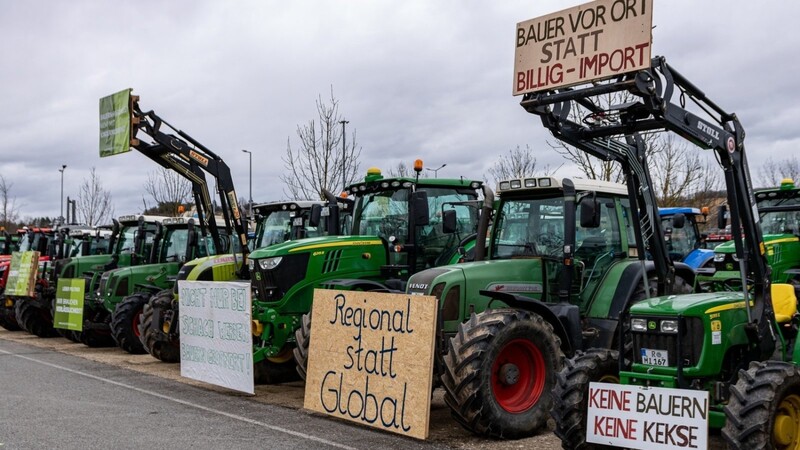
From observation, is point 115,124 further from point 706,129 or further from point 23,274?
point 706,129

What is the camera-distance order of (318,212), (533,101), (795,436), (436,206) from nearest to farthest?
(795,436), (533,101), (436,206), (318,212)

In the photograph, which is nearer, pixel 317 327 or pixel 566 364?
pixel 566 364

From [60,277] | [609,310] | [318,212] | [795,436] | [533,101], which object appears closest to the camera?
[795,436]

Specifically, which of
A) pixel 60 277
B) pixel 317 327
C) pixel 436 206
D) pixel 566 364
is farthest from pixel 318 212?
pixel 60 277

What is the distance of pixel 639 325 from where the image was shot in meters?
6.70

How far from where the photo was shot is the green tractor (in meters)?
7.62

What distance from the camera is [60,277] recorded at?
17.8 m

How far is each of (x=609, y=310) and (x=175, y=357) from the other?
26.0 ft

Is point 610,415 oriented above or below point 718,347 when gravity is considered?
below

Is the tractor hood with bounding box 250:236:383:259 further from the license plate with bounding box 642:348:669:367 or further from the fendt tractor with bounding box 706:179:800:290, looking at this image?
the license plate with bounding box 642:348:669:367

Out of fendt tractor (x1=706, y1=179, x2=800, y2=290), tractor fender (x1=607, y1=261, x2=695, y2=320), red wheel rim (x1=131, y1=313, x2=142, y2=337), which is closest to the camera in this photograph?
tractor fender (x1=607, y1=261, x2=695, y2=320)

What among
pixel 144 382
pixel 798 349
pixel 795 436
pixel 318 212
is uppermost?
pixel 318 212

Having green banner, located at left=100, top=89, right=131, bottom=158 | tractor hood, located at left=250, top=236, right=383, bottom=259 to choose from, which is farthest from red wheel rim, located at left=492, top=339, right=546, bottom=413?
green banner, located at left=100, top=89, right=131, bottom=158

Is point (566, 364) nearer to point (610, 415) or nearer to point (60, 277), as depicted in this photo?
point (610, 415)
